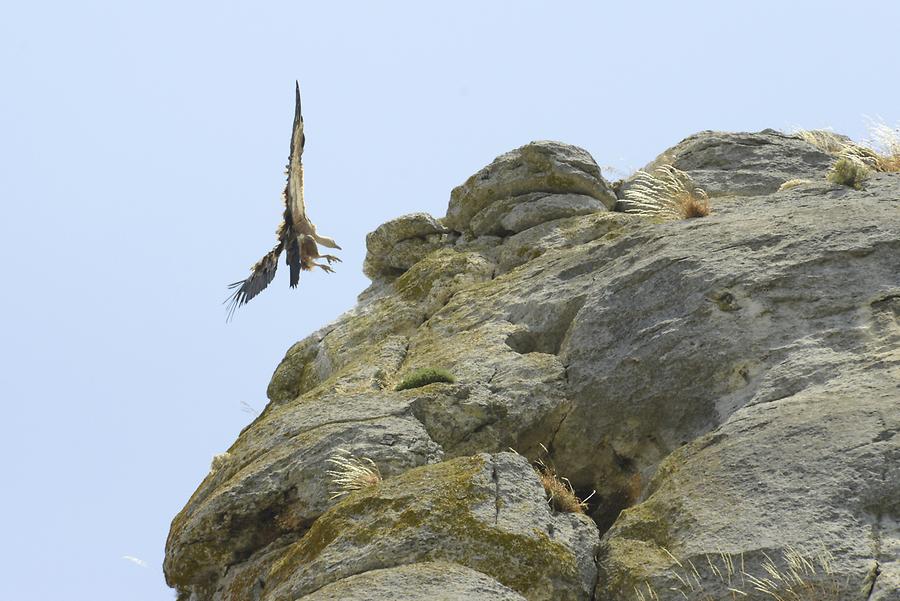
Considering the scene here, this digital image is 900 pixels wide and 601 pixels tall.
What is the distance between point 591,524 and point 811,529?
6.84ft

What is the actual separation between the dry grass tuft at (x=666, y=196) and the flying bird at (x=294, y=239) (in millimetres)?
5460

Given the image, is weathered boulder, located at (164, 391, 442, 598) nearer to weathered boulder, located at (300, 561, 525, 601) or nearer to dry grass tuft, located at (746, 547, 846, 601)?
weathered boulder, located at (300, 561, 525, 601)

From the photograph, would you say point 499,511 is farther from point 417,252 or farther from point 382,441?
point 417,252

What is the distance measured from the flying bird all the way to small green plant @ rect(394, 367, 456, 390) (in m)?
6.56

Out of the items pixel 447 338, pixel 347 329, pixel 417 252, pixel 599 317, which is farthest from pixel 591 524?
pixel 417 252

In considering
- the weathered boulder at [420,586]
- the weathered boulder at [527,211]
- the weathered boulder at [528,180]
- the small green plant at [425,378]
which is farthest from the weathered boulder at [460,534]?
the weathered boulder at [528,180]

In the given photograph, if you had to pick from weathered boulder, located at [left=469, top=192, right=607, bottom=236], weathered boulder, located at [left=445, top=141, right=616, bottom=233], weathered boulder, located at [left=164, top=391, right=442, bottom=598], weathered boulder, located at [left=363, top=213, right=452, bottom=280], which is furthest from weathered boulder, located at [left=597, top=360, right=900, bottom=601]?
weathered boulder, located at [left=363, top=213, right=452, bottom=280]

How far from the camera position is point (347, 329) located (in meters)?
17.0

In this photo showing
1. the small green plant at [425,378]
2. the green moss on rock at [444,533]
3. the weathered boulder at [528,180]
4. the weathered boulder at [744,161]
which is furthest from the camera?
the weathered boulder at [528,180]

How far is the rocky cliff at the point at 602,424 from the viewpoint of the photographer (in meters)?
8.76

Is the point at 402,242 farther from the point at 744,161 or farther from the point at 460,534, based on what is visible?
the point at 460,534

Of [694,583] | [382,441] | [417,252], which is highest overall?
[417,252]

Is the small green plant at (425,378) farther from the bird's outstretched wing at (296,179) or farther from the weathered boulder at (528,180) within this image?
the bird's outstretched wing at (296,179)

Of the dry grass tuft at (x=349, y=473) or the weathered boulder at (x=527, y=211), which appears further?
the weathered boulder at (x=527, y=211)
